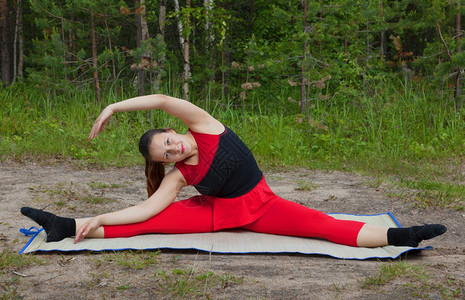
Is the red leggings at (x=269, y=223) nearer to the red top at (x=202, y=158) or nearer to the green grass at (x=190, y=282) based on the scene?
the red top at (x=202, y=158)

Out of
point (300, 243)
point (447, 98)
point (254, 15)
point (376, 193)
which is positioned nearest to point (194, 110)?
point (300, 243)

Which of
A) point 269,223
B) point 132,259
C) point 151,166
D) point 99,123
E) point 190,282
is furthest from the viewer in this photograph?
point 269,223

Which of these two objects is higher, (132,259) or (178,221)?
(178,221)

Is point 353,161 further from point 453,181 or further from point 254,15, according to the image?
point 254,15

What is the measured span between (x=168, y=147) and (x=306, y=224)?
106cm

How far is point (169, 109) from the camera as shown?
3.24m

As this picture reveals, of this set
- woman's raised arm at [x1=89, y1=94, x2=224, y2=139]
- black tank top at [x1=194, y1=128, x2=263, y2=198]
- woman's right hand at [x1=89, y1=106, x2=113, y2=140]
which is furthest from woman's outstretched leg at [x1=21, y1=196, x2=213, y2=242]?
woman's right hand at [x1=89, y1=106, x2=113, y2=140]

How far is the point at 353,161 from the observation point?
252 inches

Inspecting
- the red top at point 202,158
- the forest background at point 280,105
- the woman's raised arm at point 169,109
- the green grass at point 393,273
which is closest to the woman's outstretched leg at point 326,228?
Result: the green grass at point 393,273

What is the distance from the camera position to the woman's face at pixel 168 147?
122 inches

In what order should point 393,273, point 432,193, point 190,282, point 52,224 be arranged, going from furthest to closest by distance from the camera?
point 432,193
point 52,224
point 393,273
point 190,282

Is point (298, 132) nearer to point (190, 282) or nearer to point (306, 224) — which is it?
point (306, 224)

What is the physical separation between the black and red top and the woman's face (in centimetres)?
15

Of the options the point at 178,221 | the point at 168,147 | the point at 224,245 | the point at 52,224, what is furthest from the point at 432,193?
the point at 52,224
